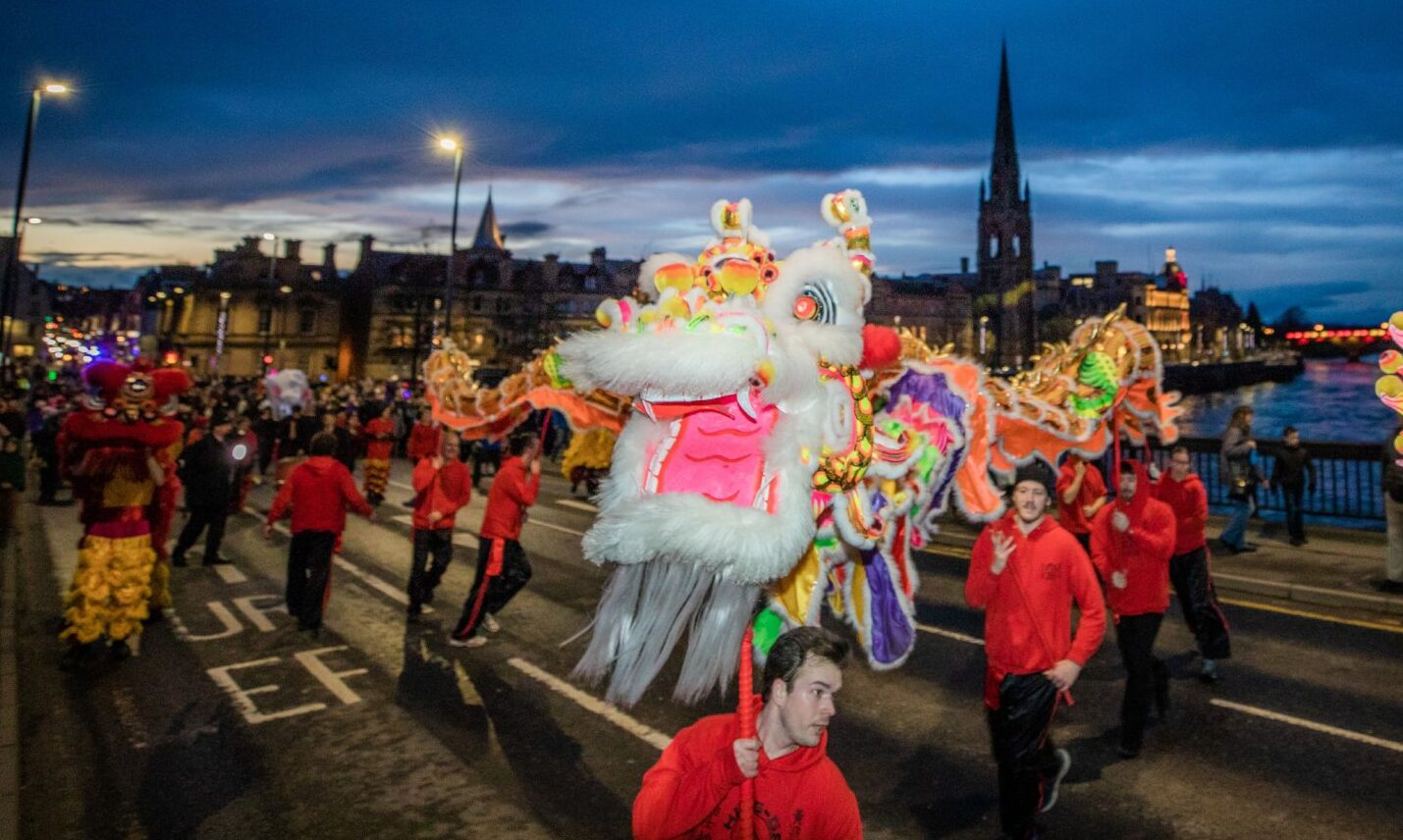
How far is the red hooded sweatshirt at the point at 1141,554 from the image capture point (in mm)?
4906

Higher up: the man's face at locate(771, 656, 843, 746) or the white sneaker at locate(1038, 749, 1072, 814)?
the man's face at locate(771, 656, 843, 746)

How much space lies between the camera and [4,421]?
478 inches

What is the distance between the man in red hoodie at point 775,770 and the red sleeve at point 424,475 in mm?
5893

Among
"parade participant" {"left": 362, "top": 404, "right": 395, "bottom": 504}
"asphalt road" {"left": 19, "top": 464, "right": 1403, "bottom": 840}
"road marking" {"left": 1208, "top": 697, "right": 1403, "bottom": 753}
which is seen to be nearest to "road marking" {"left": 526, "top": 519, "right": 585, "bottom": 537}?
"parade participant" {"left": 362, "top": 404, "right": 395, "bottom": 504}

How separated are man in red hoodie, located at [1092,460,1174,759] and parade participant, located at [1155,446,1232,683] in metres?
1.09

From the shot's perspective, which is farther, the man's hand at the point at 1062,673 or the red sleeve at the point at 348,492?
the red sleeve at the point at 348,492

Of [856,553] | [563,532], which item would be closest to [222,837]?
[856,553]

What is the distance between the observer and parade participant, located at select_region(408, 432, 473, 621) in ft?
24.8

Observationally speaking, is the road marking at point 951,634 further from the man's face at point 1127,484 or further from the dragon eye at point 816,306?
the dragon eye at point 816,306

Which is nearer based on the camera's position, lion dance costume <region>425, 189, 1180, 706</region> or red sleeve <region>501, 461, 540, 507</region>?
Result: lion dance costume <region>425, 189, 1180, 706</region>

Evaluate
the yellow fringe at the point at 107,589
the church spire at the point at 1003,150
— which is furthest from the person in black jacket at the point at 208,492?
the church spire at the point at 1003,150

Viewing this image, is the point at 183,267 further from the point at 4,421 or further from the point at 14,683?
the point at 14,683

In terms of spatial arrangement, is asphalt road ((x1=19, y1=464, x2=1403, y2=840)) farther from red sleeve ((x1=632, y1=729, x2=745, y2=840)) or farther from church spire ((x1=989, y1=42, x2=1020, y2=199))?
church spire ((x1=989, y1=42, x2=1020, y2=199))

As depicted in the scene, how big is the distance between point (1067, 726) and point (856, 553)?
1.70 metres
